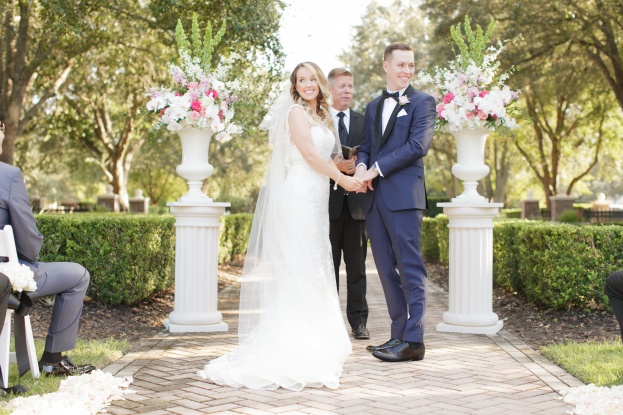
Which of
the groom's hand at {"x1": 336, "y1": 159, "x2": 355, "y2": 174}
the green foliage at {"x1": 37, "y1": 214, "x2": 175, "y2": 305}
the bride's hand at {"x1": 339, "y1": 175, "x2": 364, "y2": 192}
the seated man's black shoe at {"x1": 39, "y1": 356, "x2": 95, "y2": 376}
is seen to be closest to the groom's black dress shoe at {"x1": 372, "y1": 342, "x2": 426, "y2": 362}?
the bride's hand at {"x1": 339, "y1": 175, "x2": 364, "y2": 192}

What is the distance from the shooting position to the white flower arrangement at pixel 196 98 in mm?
6535

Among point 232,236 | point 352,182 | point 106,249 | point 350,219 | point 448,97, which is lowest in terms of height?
point 232,236

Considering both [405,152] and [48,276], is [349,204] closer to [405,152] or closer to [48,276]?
[405,152]

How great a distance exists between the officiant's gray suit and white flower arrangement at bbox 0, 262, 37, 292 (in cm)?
21

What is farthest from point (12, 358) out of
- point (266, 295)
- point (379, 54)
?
point (379, 54)

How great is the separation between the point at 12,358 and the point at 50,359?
18.4 inches

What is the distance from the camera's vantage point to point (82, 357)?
5145 millimetres

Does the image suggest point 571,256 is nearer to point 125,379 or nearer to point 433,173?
point 125,379

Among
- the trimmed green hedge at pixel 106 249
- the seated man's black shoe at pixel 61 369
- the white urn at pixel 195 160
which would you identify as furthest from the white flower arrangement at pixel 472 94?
the seated man's black shoe at pixel 61 369

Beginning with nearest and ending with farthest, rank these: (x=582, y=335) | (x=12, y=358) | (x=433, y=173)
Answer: (x=12, y=358) → (x=582, y=335) → (x=433, y=173)

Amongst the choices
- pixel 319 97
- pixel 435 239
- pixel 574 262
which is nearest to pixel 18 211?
pixel 319 97

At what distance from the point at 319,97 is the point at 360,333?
2.14 meters

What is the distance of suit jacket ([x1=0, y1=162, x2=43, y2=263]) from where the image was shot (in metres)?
4.17

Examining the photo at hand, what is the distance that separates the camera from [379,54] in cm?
2934
